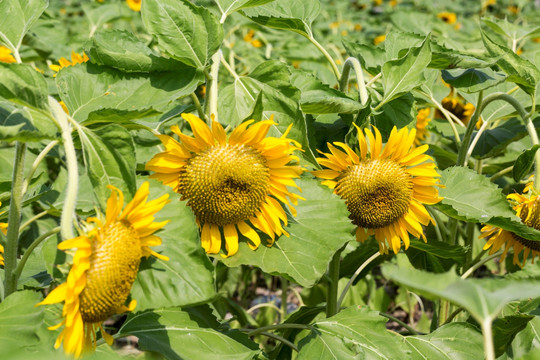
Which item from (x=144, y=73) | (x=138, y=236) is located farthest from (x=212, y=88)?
(x=138, y=236)

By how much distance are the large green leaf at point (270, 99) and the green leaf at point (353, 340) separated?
13.6 inches

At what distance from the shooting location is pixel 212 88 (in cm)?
125

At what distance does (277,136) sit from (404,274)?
27.5 inches

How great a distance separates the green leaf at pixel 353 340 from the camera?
3.96ft

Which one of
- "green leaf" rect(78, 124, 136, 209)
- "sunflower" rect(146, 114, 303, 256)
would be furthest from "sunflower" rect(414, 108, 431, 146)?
"green leaf" rect(78, 124, 136, 209)

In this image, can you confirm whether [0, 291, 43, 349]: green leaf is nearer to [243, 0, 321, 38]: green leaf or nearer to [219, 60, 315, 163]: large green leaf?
[219, 60, 315, 163]: large green leaf

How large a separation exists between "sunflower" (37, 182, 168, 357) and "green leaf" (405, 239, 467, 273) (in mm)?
774

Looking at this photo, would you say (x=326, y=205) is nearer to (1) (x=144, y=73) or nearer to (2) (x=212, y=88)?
(2) (x=212, y=88)

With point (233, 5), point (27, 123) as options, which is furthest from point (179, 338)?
point (233, 5)

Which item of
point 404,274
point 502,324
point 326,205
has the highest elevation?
point 404,274

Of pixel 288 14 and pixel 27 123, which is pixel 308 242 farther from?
pixel 288 14

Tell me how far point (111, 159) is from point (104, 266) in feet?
0.64

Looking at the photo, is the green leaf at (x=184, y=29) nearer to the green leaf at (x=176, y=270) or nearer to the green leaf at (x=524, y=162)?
the green leaf at (x=176, y=270)

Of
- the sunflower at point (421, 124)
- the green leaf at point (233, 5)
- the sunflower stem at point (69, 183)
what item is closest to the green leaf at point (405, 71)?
the green leaf at point (233, 5)
